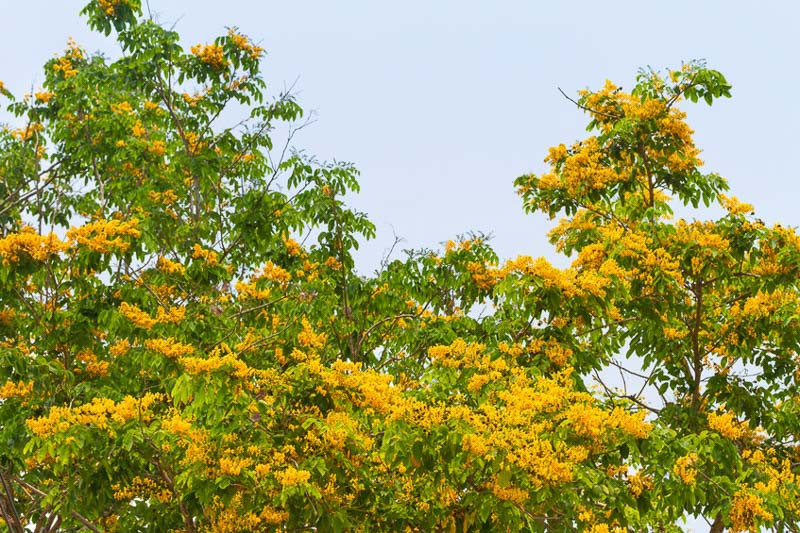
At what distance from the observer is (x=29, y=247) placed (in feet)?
21.5

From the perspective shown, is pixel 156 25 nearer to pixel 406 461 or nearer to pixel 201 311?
pixel 201 311

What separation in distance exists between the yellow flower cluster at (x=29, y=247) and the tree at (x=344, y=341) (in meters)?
0.02

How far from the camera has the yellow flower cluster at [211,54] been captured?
31.4 ft

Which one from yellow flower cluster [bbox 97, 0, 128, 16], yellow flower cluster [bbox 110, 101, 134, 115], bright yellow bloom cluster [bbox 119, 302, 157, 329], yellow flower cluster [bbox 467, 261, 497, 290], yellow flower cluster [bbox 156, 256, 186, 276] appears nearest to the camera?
bright yellow bloom cluster [bbox 119, 302, 157, 329]

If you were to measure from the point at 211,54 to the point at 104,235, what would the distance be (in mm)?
3474

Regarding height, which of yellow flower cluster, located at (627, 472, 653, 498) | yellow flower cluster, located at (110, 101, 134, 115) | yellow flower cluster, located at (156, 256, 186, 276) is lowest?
yellow flower cluster, located at (627, 472, 653, 498)

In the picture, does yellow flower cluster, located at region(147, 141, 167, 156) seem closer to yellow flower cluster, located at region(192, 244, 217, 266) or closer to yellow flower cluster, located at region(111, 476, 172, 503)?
yellow flower cluster, located at region(192, 244, 217, 266)

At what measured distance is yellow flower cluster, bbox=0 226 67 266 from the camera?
6.46m

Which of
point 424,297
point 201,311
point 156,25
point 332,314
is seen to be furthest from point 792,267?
point 156,25

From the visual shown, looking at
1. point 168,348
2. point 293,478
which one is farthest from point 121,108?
point 293,478

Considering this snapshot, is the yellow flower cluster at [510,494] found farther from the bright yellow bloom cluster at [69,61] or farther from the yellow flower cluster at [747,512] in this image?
the bright yellow bloom cluster at [69,61]

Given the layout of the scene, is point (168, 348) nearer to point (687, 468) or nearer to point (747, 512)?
point (687, 468)

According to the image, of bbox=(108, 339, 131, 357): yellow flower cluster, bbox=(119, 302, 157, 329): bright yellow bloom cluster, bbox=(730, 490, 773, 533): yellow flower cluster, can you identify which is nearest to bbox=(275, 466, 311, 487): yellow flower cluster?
bbox=(730, 490, 773, 533): yellow flower cluster

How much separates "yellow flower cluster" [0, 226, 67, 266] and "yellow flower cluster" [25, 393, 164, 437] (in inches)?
79.0
